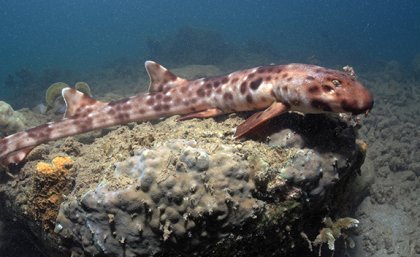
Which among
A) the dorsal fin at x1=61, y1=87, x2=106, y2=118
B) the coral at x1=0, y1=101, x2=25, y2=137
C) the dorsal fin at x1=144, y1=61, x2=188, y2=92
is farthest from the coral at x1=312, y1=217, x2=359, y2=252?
the coral at x1=0, y1=101, x2=25, y2=137

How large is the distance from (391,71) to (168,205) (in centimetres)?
2609

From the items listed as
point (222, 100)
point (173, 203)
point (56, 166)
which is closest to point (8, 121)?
point (56, 166)

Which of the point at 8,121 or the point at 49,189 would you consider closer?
the point at 49,189

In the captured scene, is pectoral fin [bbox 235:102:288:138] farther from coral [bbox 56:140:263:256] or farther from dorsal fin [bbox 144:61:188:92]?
dorsal fin [bbox 144:61:188:92]

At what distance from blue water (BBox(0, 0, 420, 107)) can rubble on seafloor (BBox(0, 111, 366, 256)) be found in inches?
929

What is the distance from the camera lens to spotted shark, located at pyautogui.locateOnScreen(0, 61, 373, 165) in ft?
14.2

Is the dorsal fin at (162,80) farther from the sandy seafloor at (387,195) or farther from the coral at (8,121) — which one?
the coral at (8,121)

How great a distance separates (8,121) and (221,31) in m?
49.4

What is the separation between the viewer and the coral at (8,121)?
353 inches

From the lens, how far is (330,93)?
428 centimetres

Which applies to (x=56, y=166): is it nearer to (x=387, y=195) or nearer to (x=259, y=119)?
(x=259, y=119)

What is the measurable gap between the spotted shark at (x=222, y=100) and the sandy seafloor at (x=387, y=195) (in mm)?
2318

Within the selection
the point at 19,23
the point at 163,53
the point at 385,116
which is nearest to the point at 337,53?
the point at 163,53

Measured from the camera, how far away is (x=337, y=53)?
36344 mm
